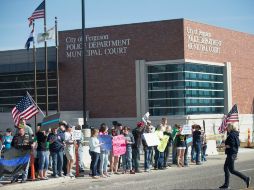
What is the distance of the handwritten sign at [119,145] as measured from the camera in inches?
806

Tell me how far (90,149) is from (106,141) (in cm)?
85

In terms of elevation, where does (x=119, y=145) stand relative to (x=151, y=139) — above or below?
below

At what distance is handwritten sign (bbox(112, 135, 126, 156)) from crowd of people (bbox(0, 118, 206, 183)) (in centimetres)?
14

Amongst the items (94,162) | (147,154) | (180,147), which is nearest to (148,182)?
(94,162)

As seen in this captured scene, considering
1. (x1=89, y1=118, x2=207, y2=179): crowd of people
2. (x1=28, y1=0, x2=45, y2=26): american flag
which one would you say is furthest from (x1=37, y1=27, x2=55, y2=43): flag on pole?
(x1=89, y1=118, x2=207, y2=179): crowd of people

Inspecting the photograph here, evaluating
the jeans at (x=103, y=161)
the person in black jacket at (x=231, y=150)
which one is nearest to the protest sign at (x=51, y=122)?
the jeans at (x=103, y=161)

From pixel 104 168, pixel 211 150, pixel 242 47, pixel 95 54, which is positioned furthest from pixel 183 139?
pixel 242 47

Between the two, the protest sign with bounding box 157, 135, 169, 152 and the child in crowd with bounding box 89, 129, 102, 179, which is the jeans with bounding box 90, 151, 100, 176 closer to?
the child in crowd with bounding box 89, 129, 102, 179

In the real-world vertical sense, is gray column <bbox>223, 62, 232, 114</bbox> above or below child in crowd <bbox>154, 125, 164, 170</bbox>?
above

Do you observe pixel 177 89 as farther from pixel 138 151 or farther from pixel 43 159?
pixel 43 159

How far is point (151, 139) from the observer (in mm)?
21891

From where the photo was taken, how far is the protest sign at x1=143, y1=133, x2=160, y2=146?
21703 millimetres

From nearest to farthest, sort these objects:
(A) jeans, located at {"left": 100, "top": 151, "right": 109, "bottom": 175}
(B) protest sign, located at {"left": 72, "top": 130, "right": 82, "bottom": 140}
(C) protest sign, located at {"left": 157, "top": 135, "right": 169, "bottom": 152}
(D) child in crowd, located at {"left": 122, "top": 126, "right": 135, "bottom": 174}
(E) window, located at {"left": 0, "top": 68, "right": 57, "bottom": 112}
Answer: (B) protest sign, located at {"left": 72, "top": 130, "right": 82, "bottom": 140} < (A) jeans, located at {"left": 100, "top": 151, "right": 109, "bottom": 175} < (D) child in crowd, located at {"left": 122, "top": 126, "right": 135, "bottom": 174} < (C) protest sign, located at {"left": 157, "top": 135, "right": 169, "bottom": 152} < (E) window, located at {"left": 0, "top": 68, "right": 57, "bottom": 112}

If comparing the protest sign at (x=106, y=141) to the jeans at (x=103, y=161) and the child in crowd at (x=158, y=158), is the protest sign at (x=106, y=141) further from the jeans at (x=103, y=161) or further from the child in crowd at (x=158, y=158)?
the child in crowd at (x=158, y=158)
